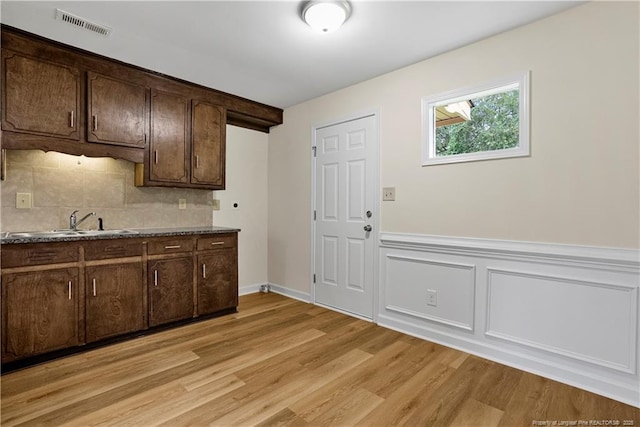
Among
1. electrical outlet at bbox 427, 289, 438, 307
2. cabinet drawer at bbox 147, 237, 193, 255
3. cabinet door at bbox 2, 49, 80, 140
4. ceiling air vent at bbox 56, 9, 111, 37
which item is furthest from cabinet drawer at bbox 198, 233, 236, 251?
electrical outlet at bbox 427, 289, 438, 307

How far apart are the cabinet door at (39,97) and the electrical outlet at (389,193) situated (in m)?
2.69

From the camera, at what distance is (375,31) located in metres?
2.39

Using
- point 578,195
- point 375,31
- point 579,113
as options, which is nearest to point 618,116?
point 579,113

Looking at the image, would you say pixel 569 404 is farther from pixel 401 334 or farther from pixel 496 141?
pixel 496 141

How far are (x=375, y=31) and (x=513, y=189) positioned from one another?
60.9 inches

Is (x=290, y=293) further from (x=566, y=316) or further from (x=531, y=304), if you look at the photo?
(x=566, y=316)

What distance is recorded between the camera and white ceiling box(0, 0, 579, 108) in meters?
2.11

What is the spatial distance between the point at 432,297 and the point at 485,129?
1461 mm

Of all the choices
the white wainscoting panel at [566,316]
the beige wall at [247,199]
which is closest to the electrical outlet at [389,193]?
the white wainscoting panel at [566,316]

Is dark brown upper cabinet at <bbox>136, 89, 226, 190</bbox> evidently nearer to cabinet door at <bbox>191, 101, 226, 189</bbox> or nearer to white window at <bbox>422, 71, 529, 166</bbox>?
cabinet door at <bbox>191, 101, 226, 189</bbox>

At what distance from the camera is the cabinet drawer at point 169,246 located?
2.87 m

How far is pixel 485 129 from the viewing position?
256 cm

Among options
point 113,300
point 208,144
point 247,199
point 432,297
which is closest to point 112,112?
point 208,144

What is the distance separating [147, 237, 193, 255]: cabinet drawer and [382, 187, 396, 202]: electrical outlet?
1.92 meters
